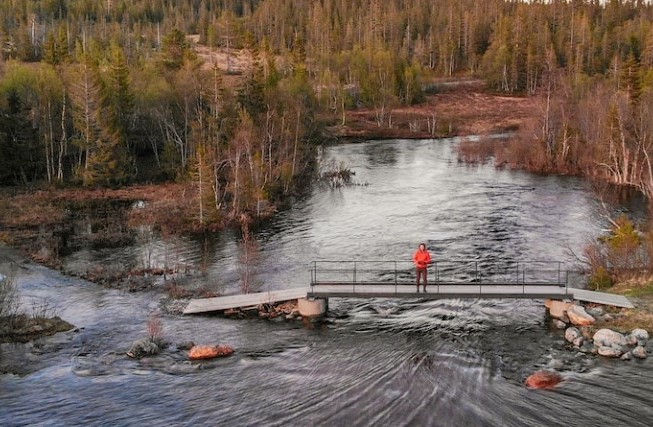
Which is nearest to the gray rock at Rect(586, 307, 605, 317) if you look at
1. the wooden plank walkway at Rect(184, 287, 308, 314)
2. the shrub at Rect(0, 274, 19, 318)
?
the wooden plank walkway at Rect(184, 287, 308, 314)

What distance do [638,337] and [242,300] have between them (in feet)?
61.1

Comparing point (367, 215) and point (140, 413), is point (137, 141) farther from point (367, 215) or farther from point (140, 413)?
point (140, 413)

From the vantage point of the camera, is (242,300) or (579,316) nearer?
(579,316)

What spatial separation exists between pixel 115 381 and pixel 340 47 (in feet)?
555

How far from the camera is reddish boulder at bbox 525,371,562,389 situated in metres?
25.4

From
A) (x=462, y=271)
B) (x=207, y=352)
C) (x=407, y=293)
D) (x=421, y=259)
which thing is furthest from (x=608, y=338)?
(x=207, y=352)

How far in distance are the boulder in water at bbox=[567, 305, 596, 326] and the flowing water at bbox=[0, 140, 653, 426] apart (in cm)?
131

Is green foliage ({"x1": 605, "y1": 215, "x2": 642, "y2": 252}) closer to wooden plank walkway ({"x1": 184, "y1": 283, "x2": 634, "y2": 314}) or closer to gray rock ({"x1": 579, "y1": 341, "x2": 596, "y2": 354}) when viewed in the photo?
wooden plank walkway ({"x1": 184, "y1": 283, "x2": 634, "y2": 314})

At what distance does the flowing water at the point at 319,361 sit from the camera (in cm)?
2394

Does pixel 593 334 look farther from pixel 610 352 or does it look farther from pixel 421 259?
pixel 421 259

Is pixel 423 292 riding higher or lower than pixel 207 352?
higher

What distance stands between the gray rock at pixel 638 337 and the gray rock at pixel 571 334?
2.11 metres

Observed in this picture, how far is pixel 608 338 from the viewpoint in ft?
93.8

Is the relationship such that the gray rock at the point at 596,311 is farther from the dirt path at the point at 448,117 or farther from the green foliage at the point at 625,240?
the dirt path at the point at 448,117
